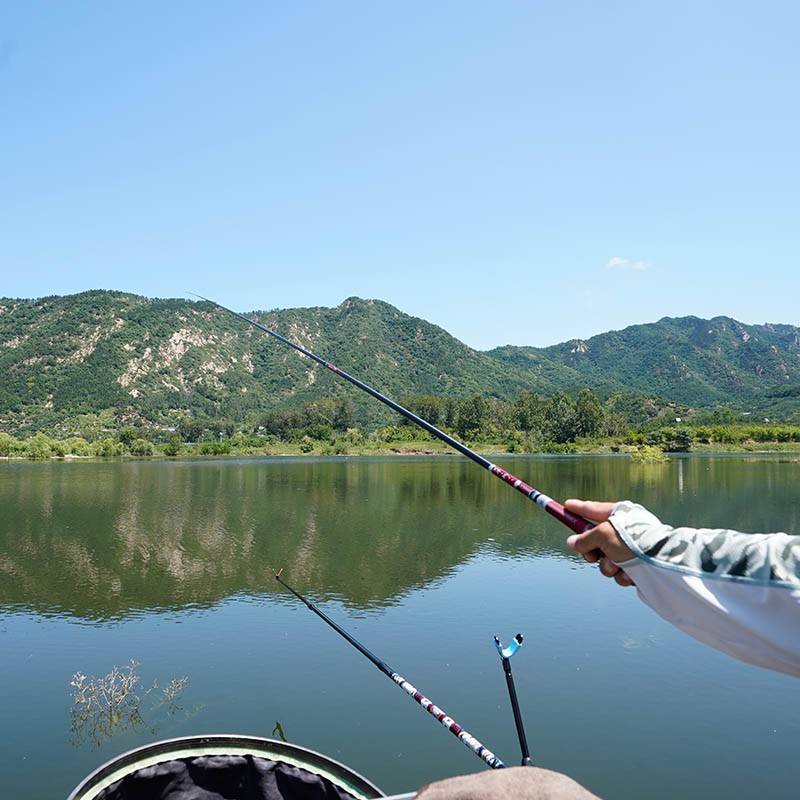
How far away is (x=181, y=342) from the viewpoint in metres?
179

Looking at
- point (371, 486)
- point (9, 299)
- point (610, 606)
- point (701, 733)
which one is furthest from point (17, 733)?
point (9, 299)

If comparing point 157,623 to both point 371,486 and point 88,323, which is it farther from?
point 88,323

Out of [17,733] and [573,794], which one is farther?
[17,733]

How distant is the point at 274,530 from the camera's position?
90.4ft

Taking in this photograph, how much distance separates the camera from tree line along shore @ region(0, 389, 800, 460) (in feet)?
346

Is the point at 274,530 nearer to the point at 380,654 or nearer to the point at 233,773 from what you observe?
the point at 380,654

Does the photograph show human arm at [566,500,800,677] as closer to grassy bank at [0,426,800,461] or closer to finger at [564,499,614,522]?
finger at [564,499,614,522]

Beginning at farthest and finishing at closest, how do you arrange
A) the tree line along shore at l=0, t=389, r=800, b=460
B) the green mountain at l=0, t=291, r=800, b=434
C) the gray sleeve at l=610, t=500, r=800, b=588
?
the green mountain at l=0, t=291, r=800, b=434 < the tree line along shore at l=0, t=389, r=800, b=460 < the gray sleeve at l=610, t=500, r=800, b=588

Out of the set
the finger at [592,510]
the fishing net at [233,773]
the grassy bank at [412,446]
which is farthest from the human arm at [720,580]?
the grassy bank at [412,446]

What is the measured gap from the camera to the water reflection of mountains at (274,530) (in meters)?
18.3

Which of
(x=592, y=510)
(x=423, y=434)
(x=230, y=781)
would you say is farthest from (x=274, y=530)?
(x=423, y=434)

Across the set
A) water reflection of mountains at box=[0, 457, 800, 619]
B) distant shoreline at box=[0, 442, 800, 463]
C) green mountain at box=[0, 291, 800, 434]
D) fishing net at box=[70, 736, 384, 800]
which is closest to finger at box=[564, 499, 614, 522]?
fishing net at box=[70, 736, 384, 800]

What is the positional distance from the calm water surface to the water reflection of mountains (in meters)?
0.15

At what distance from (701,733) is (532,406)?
11540 cm
